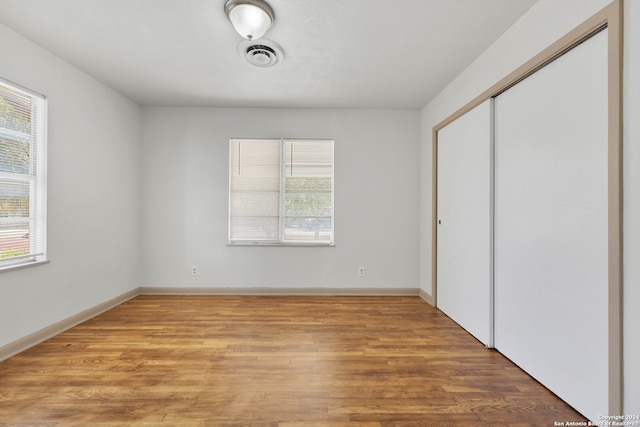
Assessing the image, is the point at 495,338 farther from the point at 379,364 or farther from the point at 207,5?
the point at 207,5

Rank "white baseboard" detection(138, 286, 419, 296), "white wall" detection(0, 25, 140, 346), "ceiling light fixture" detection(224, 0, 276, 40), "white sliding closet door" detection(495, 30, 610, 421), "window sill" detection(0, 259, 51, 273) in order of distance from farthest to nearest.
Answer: "white baseboard" detection(138, 286, 419, 296)
"white wall" detection(0, 25, 140, 346)
"window sill" detection(0, 259, 51, 273)
"ceiling light fixture" detection(224, 0, 276, 40)
"white sliding closet door" detection(495, 30, 610, 421)

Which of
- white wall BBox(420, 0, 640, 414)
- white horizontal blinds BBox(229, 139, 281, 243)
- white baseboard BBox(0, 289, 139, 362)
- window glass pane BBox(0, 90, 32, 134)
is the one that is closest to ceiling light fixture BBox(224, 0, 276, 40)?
white wall BBox(420, 0, 640, 414)

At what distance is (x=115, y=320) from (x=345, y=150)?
11.3ft

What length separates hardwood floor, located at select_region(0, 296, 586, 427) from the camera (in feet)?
5.42

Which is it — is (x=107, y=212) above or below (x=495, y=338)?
above

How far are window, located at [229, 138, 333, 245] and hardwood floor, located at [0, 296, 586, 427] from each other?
4.21 ft

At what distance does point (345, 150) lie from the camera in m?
4.06

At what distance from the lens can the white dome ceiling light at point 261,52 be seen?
2.40 metres

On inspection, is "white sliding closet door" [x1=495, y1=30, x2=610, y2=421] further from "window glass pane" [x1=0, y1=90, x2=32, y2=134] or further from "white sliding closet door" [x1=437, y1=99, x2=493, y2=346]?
"window glass pane" [x1=0, y1=90, x2=32, y2=134]

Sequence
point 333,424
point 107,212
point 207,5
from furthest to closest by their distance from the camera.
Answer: point 107,212 → point 207,5 → point 333,424

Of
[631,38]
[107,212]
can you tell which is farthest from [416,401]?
[107,212]

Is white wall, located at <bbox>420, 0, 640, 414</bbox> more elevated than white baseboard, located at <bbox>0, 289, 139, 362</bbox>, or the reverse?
white wall, located at <bbox>420, 0, 640, 414</bbox>

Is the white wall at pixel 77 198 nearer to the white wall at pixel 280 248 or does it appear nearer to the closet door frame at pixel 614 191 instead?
the white wall at pixel 280 248

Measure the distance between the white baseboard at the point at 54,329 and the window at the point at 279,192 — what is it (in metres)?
1.59
